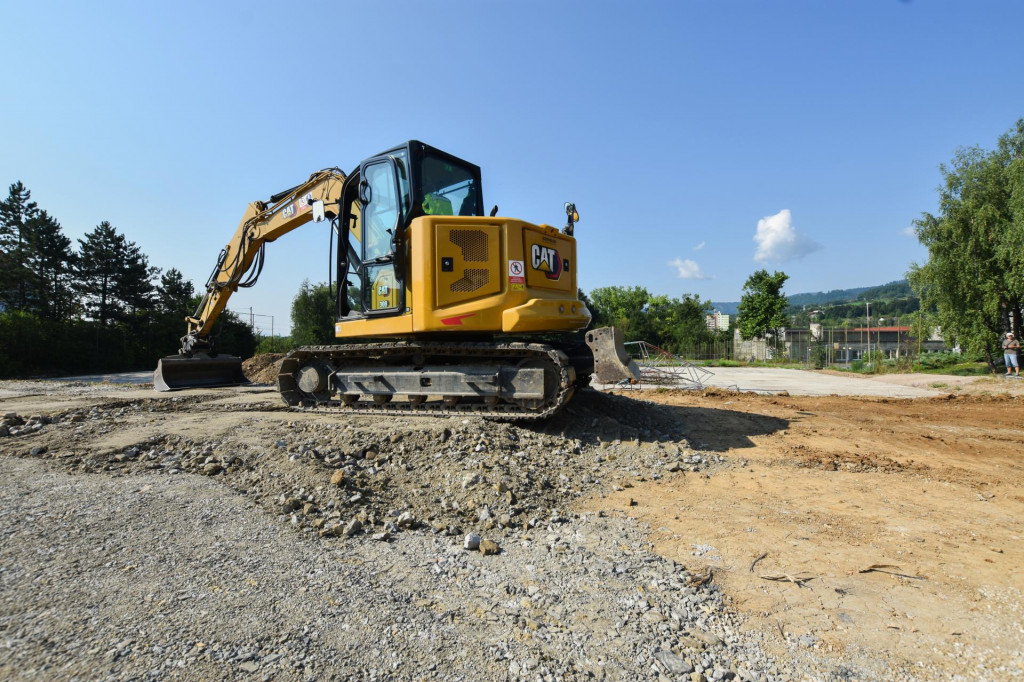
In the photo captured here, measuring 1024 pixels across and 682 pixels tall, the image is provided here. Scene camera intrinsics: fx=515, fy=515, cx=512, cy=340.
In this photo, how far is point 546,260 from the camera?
6.42 metres

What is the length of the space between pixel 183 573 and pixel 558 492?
273 centimetres

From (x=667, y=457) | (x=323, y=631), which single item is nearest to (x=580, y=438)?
(x=667, y=457)

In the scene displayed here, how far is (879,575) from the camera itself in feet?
9.53

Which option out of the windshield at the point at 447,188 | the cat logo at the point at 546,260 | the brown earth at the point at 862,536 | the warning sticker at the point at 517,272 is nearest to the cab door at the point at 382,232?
the windshield at the point at 447,188

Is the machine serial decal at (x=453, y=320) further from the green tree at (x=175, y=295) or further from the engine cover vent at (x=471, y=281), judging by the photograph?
the green tree at (x=175, y=295)

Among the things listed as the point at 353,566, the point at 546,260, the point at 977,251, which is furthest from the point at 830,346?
the point at 353,566

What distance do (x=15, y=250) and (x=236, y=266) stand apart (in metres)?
25.3

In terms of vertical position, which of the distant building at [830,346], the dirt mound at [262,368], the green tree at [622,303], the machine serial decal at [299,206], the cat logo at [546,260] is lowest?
the dirt mound at [262,368]

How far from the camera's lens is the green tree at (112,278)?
27.1 m

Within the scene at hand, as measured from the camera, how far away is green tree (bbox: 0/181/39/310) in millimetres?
24297

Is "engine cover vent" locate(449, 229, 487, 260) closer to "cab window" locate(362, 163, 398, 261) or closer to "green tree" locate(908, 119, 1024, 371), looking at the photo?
"cab window" locate(362, 163, 398, 261)

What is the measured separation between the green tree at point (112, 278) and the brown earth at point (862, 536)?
3076 centimetres

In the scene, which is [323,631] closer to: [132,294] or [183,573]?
[183,573]

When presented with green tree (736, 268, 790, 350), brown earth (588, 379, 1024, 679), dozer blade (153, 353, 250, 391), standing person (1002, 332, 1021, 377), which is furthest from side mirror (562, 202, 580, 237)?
green tree (736, 268, 790, 350)
